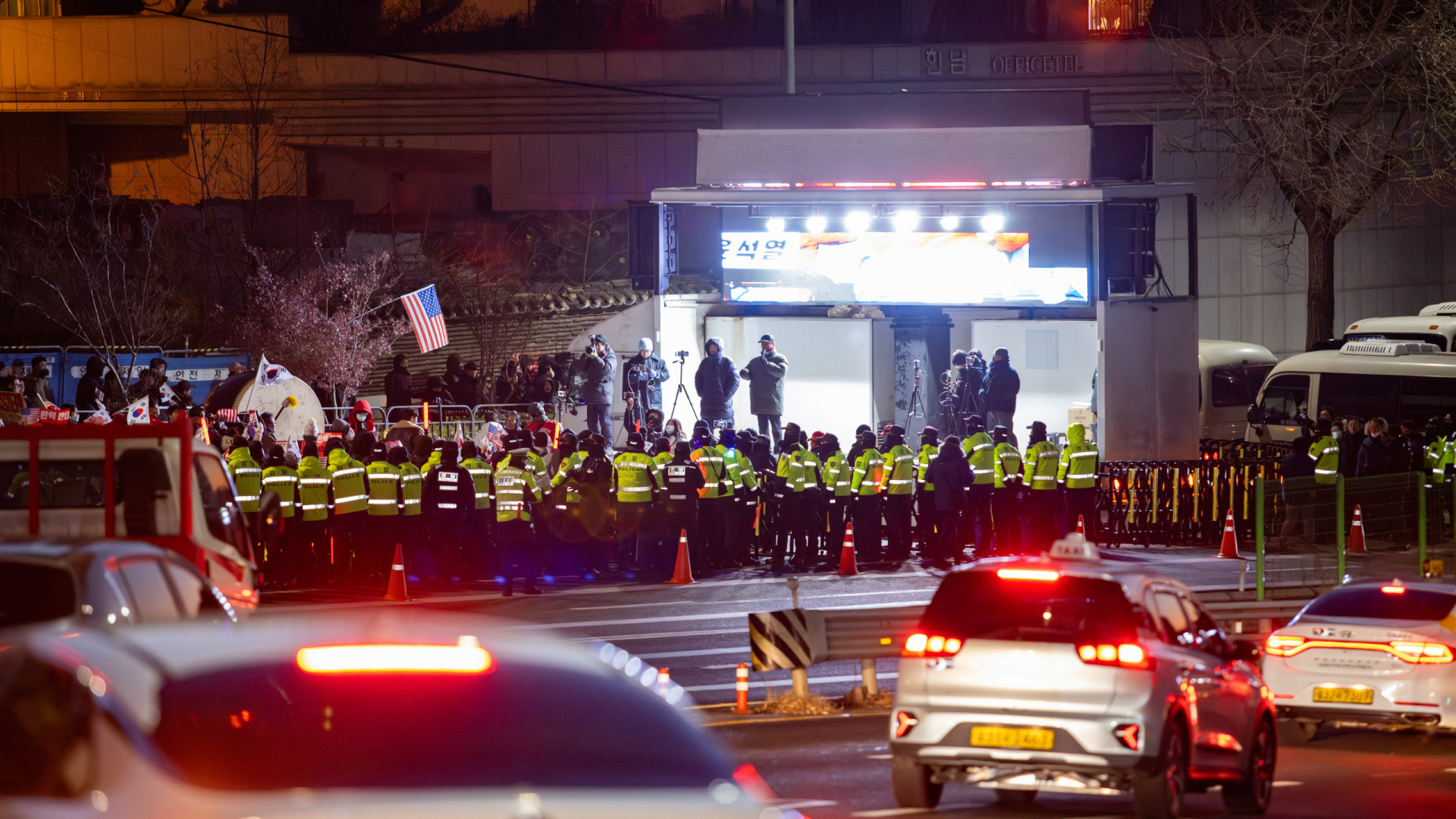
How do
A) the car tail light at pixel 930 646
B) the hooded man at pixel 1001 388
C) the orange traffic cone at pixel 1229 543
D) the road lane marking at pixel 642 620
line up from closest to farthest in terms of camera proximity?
the car tail light at pixel 930 646
the road lane marking at pixel 642 620
the orange traffic cone at pixel 1229 543
the hooded man at pixel 1001 388

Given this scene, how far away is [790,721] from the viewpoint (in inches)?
509

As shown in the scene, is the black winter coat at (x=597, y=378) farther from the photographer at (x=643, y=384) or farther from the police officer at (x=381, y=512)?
the police officer at (x=381, y=512)

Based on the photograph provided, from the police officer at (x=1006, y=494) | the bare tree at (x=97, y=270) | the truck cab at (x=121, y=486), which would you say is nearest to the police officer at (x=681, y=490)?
the police officer at (x=1006, y=494)

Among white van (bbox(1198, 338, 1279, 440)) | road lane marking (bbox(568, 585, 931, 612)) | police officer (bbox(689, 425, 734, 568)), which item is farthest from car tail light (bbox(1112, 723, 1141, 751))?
white van (bbox(1198, 338, 1279, 440))

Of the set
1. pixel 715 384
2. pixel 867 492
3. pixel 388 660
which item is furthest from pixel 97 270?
pixel 388 660

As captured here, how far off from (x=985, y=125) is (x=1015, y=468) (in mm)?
7422

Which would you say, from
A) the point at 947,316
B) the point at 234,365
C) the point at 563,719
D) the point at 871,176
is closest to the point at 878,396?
the point at 947,316

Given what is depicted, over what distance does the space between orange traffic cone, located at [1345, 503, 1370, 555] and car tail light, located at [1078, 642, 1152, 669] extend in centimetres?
1206

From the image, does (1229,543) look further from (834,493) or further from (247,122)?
(247,122)

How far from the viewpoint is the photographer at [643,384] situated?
2792cm

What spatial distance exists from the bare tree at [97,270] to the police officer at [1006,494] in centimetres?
1896

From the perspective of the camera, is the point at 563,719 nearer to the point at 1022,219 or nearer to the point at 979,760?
the point at 979,760

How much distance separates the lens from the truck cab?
471 inches

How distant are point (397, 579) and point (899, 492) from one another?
6.45 meters
